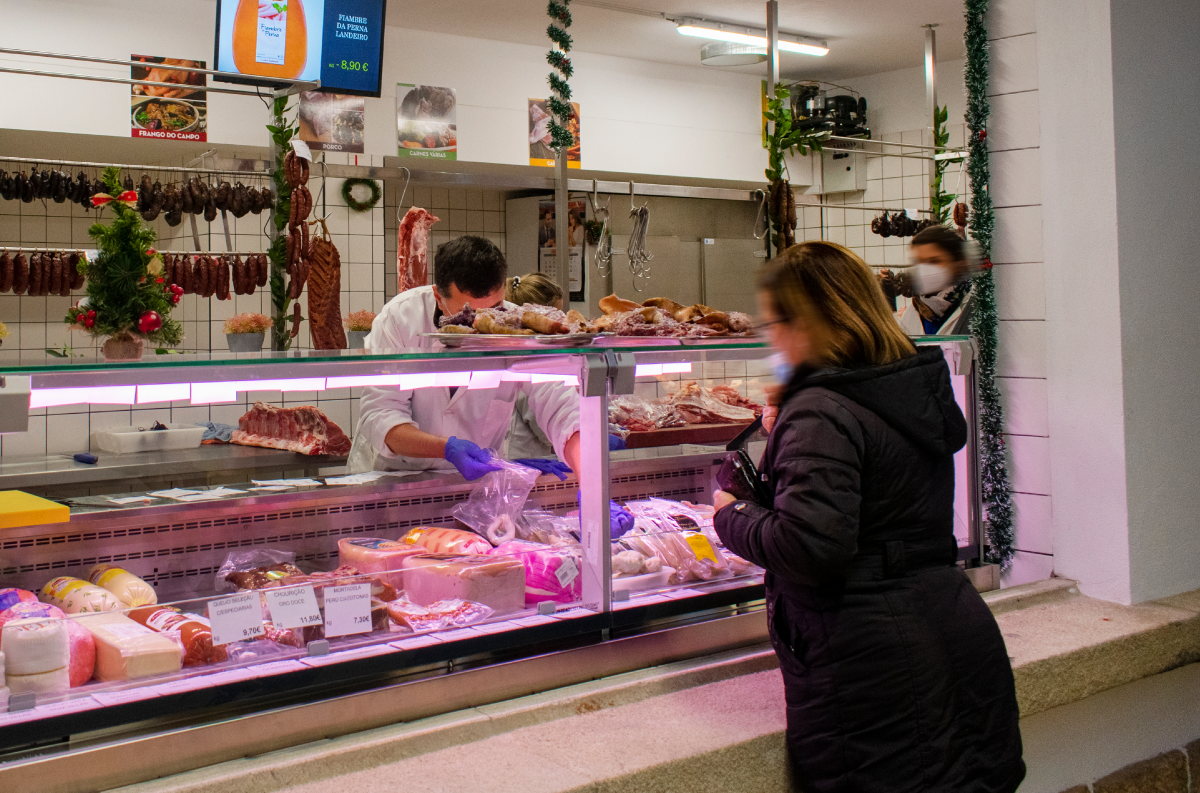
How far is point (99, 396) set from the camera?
190cm

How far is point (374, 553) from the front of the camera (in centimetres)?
243

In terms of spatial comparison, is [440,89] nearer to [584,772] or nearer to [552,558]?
[552,558]

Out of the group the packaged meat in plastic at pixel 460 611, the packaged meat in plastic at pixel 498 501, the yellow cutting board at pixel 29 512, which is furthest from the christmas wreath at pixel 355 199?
the packaged meat in plastic at pixel 460 611

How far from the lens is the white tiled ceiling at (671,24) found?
663 centimetres

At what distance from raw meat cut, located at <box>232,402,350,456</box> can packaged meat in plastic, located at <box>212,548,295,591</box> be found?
128 inches

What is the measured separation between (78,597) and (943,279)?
2857 mm

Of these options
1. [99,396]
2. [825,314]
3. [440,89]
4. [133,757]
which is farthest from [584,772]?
[440,89]

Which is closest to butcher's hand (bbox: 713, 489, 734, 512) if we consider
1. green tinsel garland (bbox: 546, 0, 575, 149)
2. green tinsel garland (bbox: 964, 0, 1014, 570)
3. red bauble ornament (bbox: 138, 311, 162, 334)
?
green tinsel garland (bbox: 964, 0, 1014, 570)

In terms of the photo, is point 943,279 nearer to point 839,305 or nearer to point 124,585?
point 839,305

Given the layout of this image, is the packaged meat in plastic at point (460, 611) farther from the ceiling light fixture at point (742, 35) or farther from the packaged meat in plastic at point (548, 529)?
the ceiling light fixture at point (742, 35)

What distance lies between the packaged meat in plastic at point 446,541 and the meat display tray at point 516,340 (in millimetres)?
481

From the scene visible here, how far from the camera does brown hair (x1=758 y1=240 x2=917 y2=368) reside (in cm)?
190

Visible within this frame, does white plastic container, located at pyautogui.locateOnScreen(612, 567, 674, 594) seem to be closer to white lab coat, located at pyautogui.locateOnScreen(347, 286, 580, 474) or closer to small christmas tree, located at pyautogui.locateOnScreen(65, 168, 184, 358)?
white lab coat, located at pyautogui.locateOnScreen(347, 286, 580, 474)

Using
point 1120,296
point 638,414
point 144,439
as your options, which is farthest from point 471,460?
point 144,439
